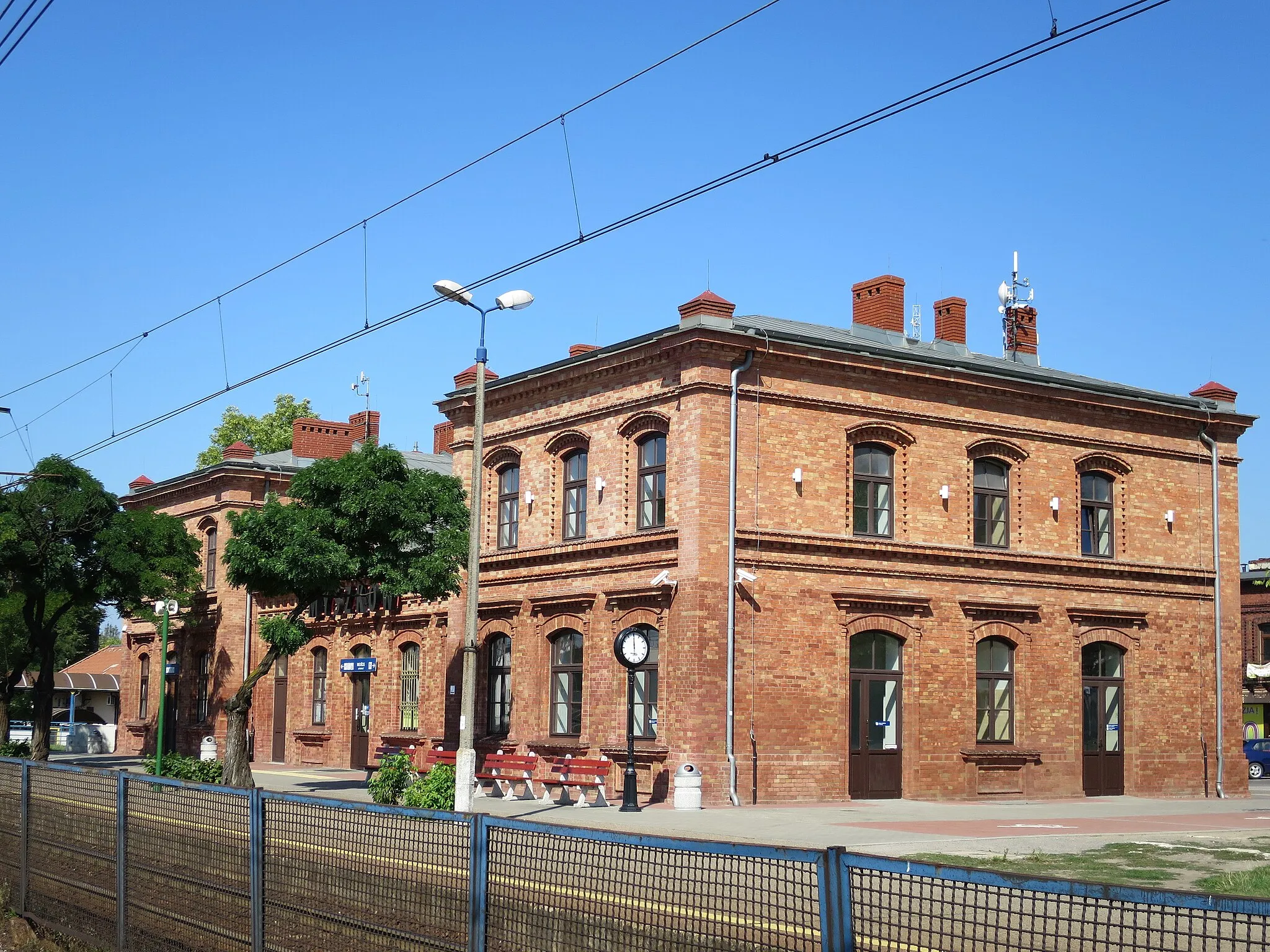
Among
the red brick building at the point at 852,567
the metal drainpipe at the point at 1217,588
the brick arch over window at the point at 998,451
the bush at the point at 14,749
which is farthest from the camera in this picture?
the metal drainpipe at the point at 1217,588

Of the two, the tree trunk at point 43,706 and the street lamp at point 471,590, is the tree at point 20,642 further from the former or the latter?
the street lamp at point 471,590

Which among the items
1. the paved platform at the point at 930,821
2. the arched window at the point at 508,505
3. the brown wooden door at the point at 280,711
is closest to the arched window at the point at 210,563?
the brown wooden door at the point at 280,711

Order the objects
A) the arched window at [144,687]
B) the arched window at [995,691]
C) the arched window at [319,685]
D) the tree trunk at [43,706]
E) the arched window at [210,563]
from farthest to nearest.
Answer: the arched window at [144,687], the arched window at [210,563], the arched window at [319,685], the tree trunk at [43,706], the arched window at [995,691]

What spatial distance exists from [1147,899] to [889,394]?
81.7 ft

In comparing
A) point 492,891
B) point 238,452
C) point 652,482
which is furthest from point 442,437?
point 492,891

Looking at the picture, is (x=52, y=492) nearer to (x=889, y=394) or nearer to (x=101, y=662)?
(x=889, y=394)

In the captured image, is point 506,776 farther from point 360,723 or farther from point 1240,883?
point 1240,883

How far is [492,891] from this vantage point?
6742 millimetres

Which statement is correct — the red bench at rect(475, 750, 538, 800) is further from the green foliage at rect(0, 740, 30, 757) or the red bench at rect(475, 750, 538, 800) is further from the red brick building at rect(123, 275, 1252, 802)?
the green foliage at rect(0, 740, 30, 757)

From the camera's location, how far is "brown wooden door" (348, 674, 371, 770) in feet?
124

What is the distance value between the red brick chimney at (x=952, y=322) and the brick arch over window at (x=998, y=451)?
20.1 feet

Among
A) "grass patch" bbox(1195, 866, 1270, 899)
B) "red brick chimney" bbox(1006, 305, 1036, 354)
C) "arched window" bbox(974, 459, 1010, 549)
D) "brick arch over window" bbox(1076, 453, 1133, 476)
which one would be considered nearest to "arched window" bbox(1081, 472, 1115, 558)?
"brick arch over window" bbox(1076, 453, 1133, 476)

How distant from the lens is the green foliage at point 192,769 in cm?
A: 2530

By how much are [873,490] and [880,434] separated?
3.73ft
